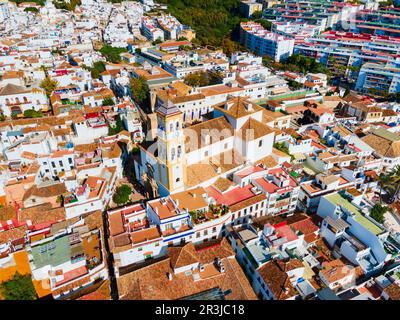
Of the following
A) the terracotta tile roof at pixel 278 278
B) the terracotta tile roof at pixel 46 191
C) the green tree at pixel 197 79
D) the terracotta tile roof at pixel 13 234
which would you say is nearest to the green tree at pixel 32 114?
the terracotta tile roof at pixel 46 191

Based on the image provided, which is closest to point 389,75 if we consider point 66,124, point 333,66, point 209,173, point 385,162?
point 333,66

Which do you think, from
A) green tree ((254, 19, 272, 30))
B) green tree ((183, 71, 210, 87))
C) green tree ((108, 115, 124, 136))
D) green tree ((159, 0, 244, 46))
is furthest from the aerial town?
green tree ((254, 19, 272, 30))

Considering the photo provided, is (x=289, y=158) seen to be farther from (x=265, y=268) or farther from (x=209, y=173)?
(x=265, y=268)

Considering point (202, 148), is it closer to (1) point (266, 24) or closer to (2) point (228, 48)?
(2) point (228, 48)

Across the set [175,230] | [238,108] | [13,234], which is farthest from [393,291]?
[13,234]

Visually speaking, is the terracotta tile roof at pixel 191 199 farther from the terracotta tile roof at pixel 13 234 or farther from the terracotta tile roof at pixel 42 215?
the terracotta tile roof at pixel 13 234
